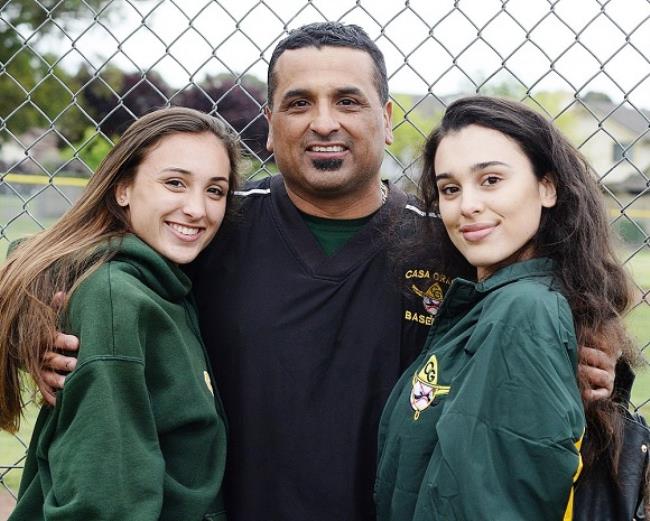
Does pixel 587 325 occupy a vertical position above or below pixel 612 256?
below

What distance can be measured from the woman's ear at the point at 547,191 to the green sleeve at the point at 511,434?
0.44 metres

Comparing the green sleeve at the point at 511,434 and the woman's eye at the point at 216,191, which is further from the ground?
the woman's eye at the point at 216,191

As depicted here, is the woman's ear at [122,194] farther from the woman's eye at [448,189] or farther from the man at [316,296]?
the woman's eye at [448,189]

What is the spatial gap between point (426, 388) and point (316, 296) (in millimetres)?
584

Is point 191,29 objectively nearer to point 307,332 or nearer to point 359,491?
point 307,332

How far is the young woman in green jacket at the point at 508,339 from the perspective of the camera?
1787mm

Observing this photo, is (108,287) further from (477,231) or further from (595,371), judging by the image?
(595,371)

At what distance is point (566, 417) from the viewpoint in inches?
70.4

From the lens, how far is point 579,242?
2.16 meters

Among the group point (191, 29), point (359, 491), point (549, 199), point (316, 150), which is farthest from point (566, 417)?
point (191, 29)

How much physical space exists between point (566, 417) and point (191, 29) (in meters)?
1.84

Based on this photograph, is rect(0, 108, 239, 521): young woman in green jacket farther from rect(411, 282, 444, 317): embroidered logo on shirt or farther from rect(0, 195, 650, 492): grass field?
rect(0, 195, 650, 492): grass field

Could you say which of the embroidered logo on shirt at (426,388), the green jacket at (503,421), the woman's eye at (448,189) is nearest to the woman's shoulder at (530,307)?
the green jacket at (503,421)

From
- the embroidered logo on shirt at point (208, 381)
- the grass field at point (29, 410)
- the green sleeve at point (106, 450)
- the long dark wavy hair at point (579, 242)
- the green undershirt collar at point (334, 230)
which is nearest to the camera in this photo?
the green sleeve at point (106, 450)
